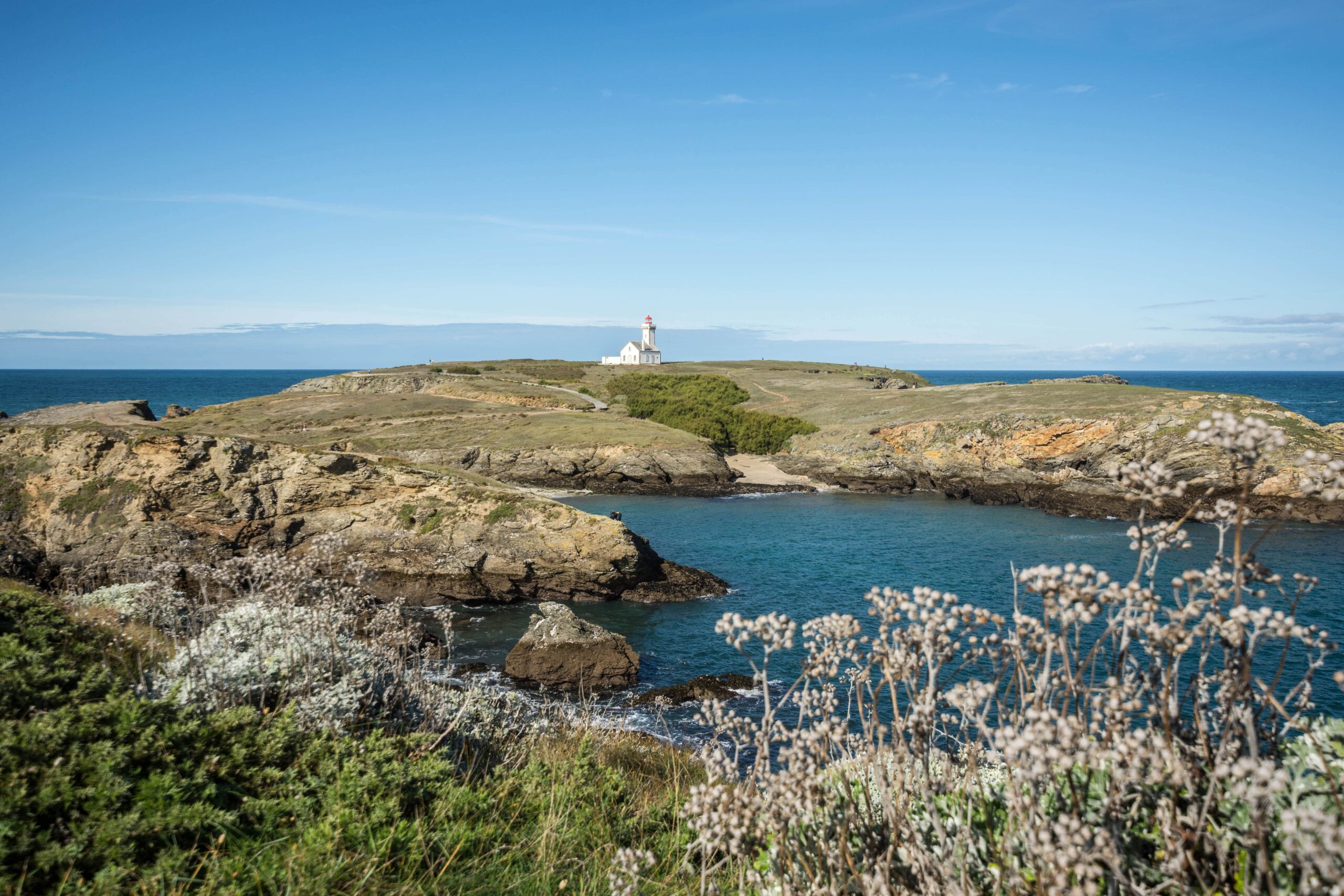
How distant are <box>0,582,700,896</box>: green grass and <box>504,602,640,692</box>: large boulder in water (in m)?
11.7

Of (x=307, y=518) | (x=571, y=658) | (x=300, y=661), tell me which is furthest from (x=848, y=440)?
(x=300, y=661)

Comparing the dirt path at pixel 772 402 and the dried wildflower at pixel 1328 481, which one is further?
the dirt path at pixel 772 402

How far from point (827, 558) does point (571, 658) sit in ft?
47.2

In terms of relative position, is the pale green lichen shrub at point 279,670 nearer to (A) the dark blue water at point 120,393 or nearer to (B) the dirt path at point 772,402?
(B) the dirt path at point 772,402

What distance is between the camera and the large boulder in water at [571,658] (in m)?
17.3

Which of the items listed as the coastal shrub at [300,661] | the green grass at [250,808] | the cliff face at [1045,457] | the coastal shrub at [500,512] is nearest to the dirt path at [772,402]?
the cliff face at [1045,457]

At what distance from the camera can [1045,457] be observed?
1802 inches

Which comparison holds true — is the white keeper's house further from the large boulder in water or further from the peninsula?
the large boulder in water

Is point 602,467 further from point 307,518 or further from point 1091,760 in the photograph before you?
point 1091,760

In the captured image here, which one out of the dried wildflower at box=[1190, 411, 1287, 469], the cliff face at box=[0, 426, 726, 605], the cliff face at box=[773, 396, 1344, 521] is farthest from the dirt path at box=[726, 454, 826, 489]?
the dried wildflower at box=[1190, 411, 1287, 469]

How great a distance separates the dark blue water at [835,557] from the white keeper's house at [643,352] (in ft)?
273

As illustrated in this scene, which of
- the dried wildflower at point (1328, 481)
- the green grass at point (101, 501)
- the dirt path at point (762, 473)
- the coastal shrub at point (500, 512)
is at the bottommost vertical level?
the dirt path at point (762, 473)

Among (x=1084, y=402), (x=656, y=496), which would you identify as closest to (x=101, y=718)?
(x=656, y=496)

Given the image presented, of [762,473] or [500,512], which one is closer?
[500,512]
